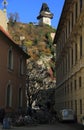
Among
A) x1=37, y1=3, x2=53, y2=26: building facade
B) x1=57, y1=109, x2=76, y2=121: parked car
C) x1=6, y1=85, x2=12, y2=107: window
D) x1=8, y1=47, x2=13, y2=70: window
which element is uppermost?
x1=37, y1=3, x2=53, y2=26: building facade

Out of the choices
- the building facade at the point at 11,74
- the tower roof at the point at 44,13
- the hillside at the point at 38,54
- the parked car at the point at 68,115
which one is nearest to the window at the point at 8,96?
the building facade at the point at 11,74

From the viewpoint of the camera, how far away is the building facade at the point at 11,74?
40469 millimetres

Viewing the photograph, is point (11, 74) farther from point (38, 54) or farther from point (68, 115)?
point (38, 54)

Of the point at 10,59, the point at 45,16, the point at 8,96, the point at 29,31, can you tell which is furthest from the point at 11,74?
the point at 45,16

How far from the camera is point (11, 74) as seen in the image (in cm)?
4428

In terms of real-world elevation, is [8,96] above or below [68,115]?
above

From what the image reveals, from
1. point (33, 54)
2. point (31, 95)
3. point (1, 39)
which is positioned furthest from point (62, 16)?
point (33, 54)

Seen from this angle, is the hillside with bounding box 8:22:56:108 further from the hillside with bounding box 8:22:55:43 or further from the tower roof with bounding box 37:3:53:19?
the tower roof with bounding box 37:3:53:19

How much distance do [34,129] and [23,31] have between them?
8887 centimetres

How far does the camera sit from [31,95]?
230 ft

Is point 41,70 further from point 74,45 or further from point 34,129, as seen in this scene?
point 34,129

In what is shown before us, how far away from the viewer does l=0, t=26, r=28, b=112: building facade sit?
4047 cm

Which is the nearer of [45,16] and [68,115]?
[68,115]

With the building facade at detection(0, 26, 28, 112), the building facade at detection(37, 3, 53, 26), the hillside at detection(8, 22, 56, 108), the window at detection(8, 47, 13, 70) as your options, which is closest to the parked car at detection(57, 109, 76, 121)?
the building facade at detection(0, 26, 28, 112)
